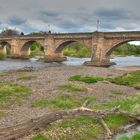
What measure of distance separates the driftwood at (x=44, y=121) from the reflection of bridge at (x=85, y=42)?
5968 centimetres

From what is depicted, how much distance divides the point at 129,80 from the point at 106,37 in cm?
4382

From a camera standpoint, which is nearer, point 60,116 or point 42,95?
point 60,116

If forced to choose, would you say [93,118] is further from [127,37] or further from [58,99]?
[127,37]

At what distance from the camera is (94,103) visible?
78.7 feet

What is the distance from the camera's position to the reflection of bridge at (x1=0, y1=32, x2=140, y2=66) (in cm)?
8057

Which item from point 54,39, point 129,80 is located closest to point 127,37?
point 54,39

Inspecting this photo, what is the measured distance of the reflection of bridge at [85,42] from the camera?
80569 mm

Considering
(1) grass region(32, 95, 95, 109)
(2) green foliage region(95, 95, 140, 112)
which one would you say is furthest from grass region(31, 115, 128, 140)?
(1) grass region(32, 95, 95, 109)

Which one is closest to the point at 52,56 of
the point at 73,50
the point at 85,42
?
the point at 85,42

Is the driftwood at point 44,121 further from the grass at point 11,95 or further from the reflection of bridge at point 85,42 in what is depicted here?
the reflection of bridge at point 85,42

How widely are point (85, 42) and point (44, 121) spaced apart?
74025mm

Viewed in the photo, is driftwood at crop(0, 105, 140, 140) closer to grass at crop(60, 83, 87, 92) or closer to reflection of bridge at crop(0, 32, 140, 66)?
grass at crop(60, 83, 87, 92)

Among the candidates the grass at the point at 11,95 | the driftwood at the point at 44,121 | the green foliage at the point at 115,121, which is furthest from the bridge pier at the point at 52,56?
the driftwood at the point at 44,121

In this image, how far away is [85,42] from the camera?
89812 millimetres
